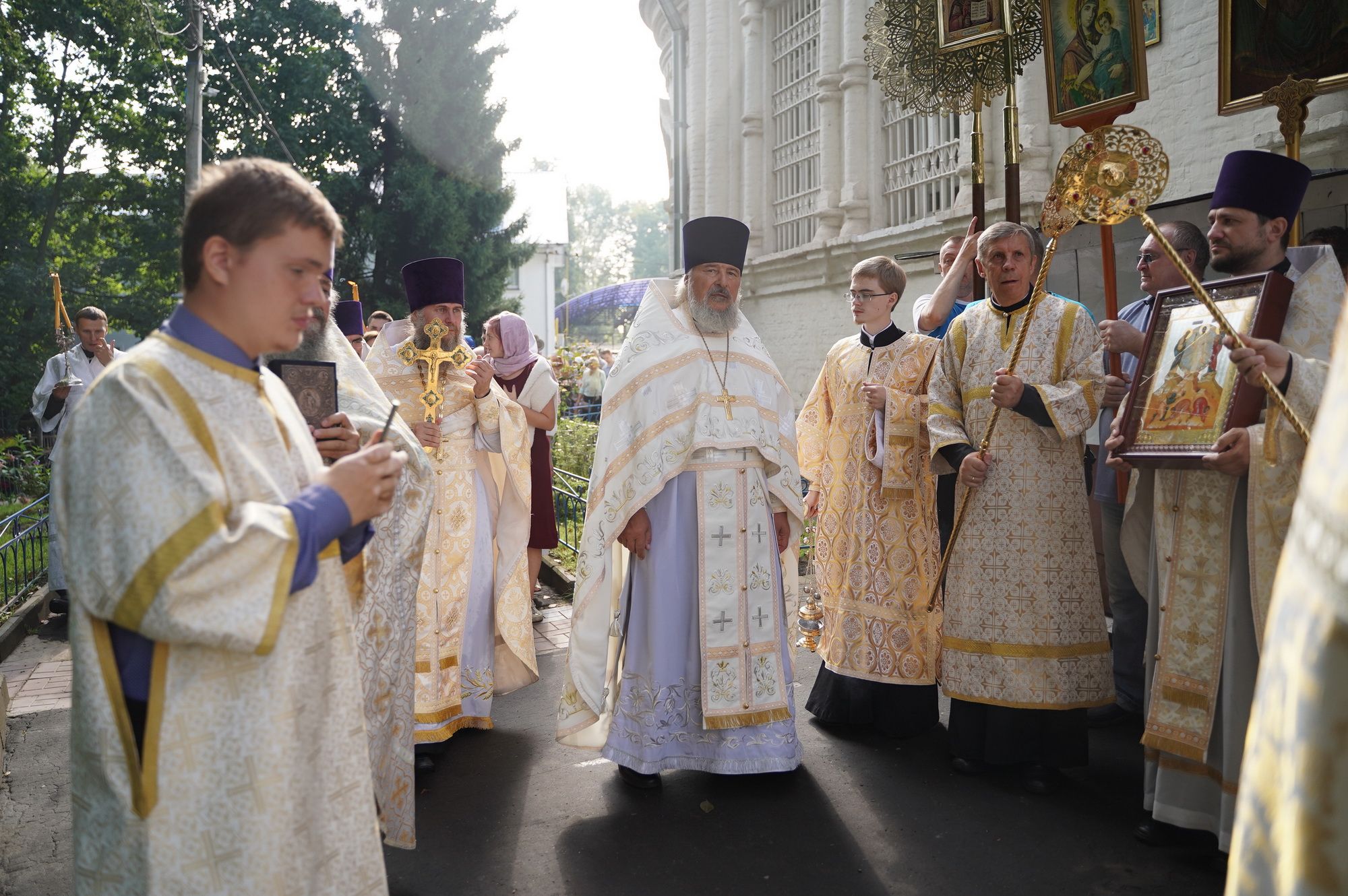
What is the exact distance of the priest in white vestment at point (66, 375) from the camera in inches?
299

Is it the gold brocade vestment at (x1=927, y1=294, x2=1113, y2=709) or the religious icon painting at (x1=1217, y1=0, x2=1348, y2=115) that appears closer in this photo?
the gold brocade vestment at (x1=927, y1=294, x2=1113, y2=709)

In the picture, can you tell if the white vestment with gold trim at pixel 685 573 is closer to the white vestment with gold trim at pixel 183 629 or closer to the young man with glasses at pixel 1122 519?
the young man with glasses at pixel 1122 519

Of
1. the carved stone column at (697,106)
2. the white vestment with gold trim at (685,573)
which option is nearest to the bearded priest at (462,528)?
the white vestment with gold trim at (685,573)

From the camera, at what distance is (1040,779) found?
13.7ft

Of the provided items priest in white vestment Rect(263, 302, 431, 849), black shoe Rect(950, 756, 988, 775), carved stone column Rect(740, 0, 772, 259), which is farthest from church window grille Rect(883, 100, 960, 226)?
priest in white vestment Rect(263, 302, 431, 849)

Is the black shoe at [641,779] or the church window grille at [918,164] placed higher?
the church window grille at [918,164]

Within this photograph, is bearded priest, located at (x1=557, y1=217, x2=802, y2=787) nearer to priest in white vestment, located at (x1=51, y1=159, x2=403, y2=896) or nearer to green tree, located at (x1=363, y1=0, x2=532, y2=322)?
priest in white vestment, located at (x1=51, y1=159, x2=403, y2=896)

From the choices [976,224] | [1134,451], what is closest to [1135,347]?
[1134,451]

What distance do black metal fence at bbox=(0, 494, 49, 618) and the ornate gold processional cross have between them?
4.80 metres

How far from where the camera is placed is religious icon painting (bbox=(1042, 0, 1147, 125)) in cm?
486

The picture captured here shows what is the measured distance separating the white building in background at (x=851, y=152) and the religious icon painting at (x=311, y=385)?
5672mm

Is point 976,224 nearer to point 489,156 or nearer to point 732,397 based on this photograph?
point 732,397

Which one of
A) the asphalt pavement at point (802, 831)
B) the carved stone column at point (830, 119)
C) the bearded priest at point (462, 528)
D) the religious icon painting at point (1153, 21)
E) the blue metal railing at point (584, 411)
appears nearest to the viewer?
the asphalt pavement at point (802, 831)

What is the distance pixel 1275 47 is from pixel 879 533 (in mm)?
2853
